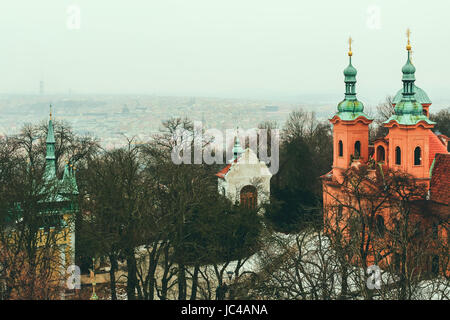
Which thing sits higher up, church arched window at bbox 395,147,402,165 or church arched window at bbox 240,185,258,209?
church arched window at bbox 395,147,402,165

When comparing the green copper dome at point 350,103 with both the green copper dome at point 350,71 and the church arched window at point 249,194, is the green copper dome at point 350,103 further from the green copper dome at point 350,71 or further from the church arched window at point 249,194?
the church arched window at point 249,194

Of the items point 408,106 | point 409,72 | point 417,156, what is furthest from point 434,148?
point 409,72

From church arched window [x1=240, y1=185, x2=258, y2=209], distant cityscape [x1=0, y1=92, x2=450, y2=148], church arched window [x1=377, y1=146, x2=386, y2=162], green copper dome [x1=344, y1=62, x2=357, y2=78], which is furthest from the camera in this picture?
distant cityscape [x1=0, y1=92, x2=450, y2=148]

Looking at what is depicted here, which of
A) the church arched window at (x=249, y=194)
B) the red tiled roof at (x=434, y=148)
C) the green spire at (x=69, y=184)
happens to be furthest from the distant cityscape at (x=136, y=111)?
the red tiled roof at (x=434, y=148)

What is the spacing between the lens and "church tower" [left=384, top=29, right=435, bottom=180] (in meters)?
30.2

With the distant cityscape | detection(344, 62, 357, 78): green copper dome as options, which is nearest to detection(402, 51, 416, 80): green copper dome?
detection(344, 62, 357, 78): green copper dome

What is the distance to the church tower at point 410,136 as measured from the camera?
30.2m

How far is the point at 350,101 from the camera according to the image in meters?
34.4

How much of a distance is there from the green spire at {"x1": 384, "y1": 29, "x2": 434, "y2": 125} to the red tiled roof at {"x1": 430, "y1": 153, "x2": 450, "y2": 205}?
2.04 m

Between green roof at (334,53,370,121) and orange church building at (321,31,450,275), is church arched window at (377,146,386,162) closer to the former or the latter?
orange church building at (321,31,450,275)

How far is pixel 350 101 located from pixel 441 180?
7.63m

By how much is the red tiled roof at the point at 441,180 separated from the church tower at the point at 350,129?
4.94m
